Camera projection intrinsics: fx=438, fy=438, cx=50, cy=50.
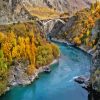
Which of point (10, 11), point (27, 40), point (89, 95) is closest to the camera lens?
point (89, 95)

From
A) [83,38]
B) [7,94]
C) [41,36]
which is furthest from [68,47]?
[7,94]

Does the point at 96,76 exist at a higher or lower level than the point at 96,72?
lower

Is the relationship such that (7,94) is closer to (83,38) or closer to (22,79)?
(22,79)

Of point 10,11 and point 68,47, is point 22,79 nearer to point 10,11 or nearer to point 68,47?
point 10,11

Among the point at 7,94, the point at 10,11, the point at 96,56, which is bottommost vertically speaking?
the point at 7,94

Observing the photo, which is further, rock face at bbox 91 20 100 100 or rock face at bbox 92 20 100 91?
rock face at bbox 92 20 100 91

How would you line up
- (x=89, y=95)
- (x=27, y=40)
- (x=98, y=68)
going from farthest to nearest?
(x=27, y=40) < (x=98, y=68) < (x=89, y=95)

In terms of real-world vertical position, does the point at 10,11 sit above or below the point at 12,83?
above

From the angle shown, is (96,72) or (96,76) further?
(96,72)

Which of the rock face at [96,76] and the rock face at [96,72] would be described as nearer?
the rock face at [96,76]

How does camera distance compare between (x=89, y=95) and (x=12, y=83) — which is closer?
(x=89, y=95)
